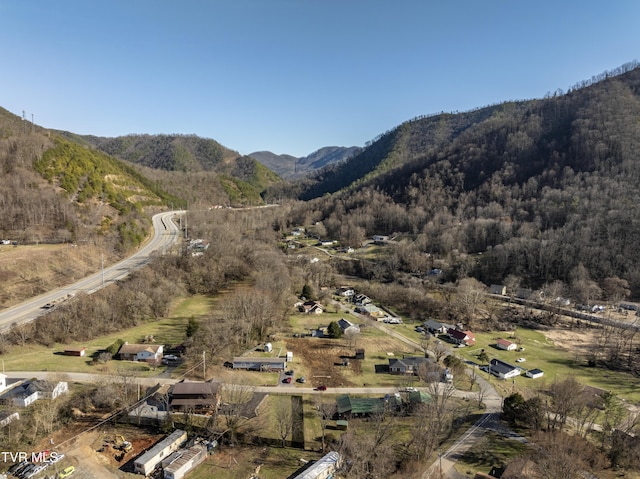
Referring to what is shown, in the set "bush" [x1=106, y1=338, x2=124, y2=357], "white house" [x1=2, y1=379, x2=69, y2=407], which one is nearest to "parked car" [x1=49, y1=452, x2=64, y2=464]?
"white house" [x1=2, y1=379, x2=69, y2=407]

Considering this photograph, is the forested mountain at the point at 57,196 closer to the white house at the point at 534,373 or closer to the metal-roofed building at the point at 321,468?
the metal-roofed building at the point at 321,468

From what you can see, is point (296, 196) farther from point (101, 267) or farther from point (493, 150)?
point (101, 267)

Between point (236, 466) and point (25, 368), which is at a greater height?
point (25, 368)

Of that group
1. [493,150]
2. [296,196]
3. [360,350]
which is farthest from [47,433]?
[296,196]

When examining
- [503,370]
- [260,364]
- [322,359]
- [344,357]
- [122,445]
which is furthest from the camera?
[344,357]

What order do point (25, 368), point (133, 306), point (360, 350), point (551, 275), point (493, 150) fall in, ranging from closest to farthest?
1. point (25, 368)
2. point (360, 350)
3. point (133, 306)
4. point (551, 275)
5. point (493, 150)

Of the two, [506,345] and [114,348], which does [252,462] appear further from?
[506,345]

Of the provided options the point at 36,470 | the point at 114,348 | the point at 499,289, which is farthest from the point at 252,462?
the point at 499,289

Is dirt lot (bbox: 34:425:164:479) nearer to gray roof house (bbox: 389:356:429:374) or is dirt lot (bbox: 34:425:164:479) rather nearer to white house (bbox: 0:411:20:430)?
white house (bbox: 0:411:20:430)

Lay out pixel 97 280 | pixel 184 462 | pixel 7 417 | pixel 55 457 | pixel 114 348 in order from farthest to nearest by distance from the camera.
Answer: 1. pixel 97 280
2. pixel 114 348
3. pixel 7 417
4. pixel 55 457
5. pixel 184 462
